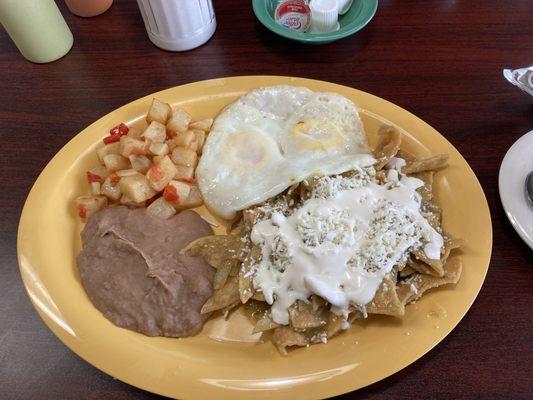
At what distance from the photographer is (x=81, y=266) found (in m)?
1.72

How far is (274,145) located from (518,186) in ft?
3.39

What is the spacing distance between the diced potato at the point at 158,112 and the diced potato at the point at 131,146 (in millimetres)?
140

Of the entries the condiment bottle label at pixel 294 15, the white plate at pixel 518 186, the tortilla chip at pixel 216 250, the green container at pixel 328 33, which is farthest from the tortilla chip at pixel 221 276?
the condiment bottle label at pixel 294 15

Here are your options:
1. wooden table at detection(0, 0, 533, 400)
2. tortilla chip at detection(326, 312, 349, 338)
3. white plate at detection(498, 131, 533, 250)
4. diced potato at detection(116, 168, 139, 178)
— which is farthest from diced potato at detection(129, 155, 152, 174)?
white plate at detection(498, 131, 533, 250)

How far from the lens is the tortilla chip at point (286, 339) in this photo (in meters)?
1.52

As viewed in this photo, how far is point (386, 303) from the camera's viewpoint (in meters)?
1.50

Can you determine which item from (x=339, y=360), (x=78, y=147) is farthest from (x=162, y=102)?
(x=339, y=360)

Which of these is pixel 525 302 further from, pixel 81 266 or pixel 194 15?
pixel 194 15

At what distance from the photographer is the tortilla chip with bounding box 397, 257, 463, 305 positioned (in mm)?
1570

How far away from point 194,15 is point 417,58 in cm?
125

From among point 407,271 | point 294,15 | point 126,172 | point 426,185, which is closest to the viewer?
point 407,271

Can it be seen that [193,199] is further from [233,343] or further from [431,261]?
[431,261]

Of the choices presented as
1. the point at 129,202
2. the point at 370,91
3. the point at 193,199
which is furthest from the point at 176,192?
the point at 370,91

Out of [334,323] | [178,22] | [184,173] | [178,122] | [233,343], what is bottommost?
[233,343]
